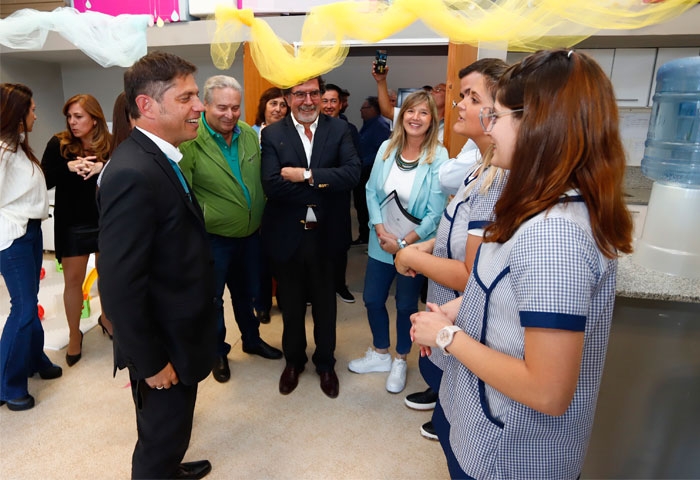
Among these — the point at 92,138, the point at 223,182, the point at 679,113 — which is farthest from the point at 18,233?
the point at 679,113

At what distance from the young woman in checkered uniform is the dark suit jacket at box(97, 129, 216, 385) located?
86 centimetres

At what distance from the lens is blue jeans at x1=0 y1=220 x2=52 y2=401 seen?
7.60 ft

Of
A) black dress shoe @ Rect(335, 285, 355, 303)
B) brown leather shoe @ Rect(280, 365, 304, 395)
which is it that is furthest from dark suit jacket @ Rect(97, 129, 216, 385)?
black dress shoe @ Rect(335, 285, 355, 303)

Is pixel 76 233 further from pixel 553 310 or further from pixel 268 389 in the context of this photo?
pixel 553 310

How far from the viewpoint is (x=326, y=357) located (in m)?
2.63

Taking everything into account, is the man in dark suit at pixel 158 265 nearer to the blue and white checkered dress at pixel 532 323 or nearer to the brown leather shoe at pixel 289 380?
the blue and white checkered dress at pixel 532 323

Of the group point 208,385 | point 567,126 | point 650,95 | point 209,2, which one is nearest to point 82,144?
point 208,385

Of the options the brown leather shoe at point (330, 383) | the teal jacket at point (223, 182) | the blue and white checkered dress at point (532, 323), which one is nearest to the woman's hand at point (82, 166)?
the teal jacket at point (223, 182)

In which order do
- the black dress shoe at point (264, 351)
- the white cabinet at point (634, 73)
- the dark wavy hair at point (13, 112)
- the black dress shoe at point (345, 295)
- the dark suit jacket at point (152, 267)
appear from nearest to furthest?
the dark suit jacket at point (152, 267) < the dark wavy hair at point (13, 112) < the black dress shoe at point (264, 351) < the black dress shoe at point (345, 295) < the white cabinet at point (634, 73)

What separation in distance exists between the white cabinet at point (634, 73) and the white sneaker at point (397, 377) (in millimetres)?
3248

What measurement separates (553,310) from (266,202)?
201 cm

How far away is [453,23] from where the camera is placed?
231cm

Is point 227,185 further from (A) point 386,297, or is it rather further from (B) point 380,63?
(B) point 380,63

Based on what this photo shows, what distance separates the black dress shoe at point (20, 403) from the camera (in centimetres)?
239
